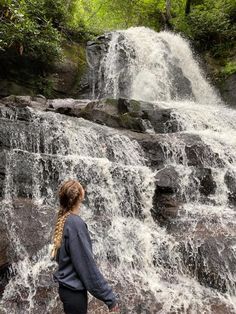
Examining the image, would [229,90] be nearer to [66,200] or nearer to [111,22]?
[111,22]

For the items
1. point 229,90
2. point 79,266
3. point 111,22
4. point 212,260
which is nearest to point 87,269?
point 79,266

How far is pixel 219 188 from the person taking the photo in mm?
9391

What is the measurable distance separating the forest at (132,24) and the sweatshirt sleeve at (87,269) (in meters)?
9.33

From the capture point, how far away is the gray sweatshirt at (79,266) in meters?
3.35

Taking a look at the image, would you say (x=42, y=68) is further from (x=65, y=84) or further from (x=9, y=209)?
(x=9, y=209)

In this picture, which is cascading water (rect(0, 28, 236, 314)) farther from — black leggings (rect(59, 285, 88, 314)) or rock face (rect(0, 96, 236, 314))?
black leggings (rect(59, 285, 88, 314))

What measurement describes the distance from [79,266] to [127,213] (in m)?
5.45

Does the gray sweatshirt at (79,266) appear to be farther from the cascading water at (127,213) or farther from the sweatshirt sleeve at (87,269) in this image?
the cascading water at (127,213)

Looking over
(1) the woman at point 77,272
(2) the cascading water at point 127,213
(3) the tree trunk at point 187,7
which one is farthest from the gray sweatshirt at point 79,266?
(3) the tree trunk at point 187,7

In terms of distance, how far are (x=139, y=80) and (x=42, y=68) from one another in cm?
415

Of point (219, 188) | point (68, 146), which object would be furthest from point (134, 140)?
point (219, 188)

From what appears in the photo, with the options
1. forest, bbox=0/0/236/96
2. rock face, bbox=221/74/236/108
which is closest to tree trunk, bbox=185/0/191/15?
forest, bbox=0/0/236/96

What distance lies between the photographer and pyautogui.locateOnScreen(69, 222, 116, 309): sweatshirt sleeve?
3.34 meters

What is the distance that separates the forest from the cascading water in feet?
13.0
